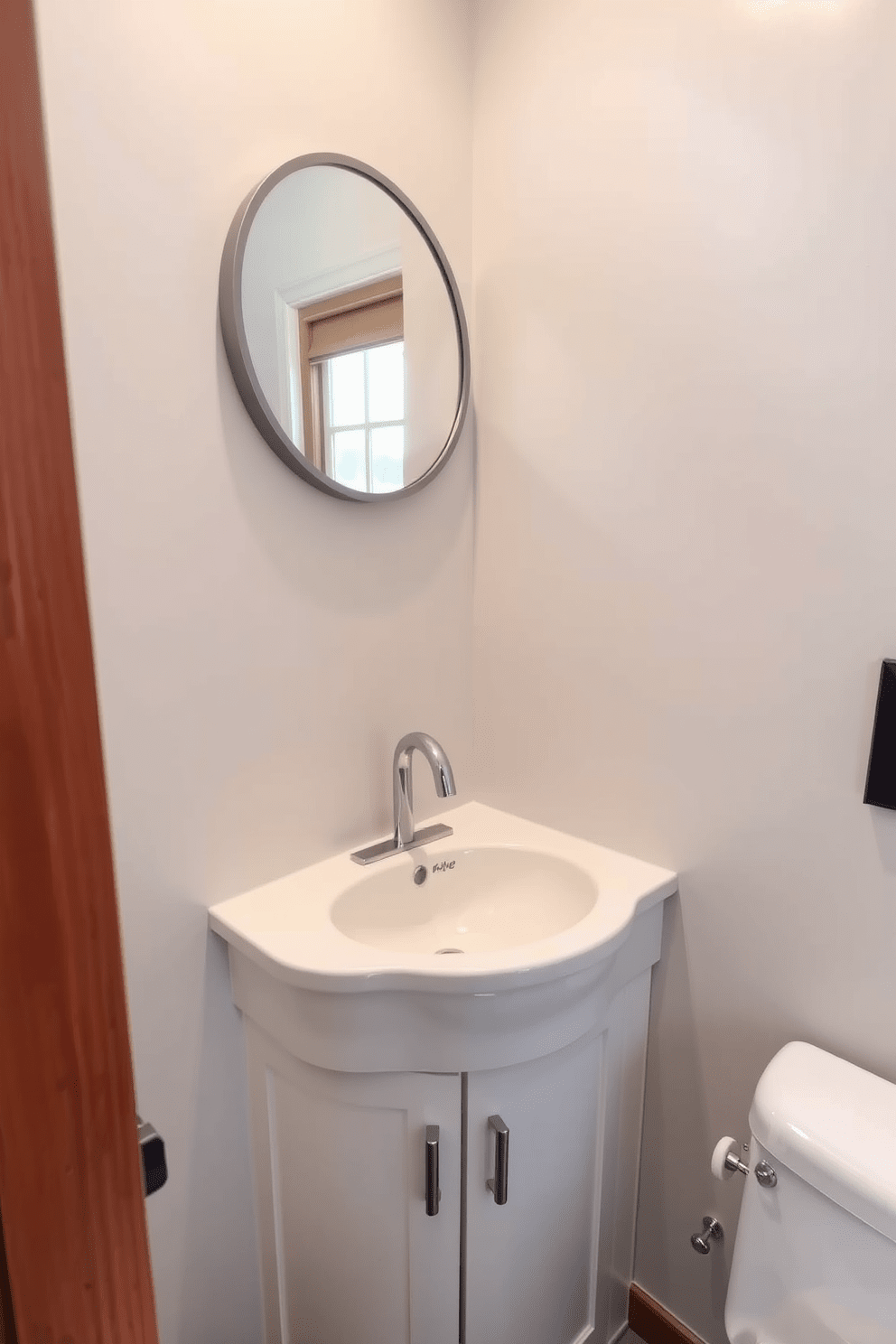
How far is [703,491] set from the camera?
3.97 feet

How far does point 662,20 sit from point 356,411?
70 cm

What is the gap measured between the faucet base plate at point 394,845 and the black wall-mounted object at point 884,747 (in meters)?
0.71

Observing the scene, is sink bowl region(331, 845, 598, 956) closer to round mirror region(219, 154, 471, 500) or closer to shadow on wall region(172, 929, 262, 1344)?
shadow on wall region(172, 929, 262, 1344)

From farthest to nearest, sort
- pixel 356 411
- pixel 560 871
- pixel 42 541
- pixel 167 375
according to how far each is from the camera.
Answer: pixel 560 871 → pixel 356 411 → pixel 167 375 → pixel 42 541

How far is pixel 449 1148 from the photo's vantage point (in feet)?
3.71

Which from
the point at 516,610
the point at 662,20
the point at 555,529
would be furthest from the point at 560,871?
the point at 662,20

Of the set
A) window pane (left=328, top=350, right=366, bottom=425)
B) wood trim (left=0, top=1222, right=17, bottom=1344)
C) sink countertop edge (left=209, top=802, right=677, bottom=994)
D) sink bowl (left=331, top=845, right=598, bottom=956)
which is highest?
window pane (left=328, top=350, right=366, bottom=425)

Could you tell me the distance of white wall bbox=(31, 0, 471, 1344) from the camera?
101 centimetres

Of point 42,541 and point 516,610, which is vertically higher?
point 42,541

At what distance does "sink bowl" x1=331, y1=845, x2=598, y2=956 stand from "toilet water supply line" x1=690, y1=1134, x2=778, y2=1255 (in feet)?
1.21

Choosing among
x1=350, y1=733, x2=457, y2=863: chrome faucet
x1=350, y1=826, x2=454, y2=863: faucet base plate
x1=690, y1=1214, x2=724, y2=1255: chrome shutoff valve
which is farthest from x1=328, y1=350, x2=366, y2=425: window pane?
x1=690, y1=1214, x2=724, y2=1255: chrome shutoff valve

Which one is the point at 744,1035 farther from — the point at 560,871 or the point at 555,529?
the point at 555,529

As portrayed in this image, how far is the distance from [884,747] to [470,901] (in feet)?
2.41

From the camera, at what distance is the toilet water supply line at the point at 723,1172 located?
1.03 meters
